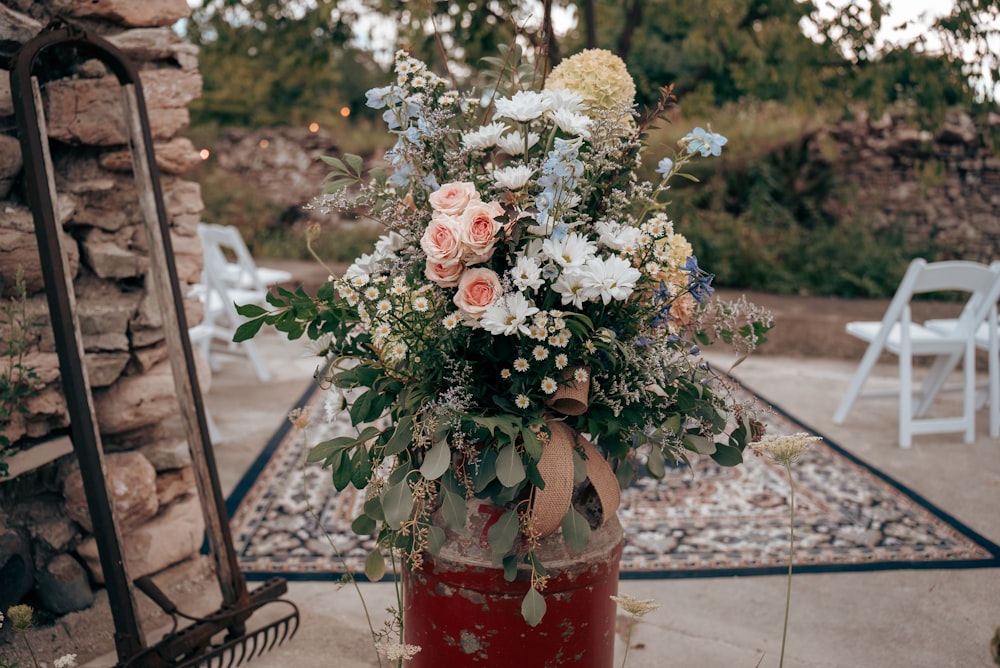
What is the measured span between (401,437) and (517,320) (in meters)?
0.34

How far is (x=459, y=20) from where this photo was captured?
5469 mm

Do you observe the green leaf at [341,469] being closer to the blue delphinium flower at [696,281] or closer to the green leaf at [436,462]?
the green leaf at [436,462]

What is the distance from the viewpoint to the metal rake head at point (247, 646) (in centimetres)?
217

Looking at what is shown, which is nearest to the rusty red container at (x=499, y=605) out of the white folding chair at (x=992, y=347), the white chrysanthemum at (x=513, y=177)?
the white chrysanthemum at (x=513, y=177)

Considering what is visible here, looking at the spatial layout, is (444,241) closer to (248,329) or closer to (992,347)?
(248,329)

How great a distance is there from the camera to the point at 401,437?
1612mm

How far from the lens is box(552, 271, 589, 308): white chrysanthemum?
1.51m

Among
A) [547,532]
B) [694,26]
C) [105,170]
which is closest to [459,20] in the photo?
→ [694,26]

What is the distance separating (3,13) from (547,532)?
188cm

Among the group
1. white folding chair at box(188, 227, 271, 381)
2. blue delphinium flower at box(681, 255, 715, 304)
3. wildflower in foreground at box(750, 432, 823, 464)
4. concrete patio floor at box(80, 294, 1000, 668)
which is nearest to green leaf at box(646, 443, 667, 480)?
wildflower in foreground at box(750, 432, 823, 464)

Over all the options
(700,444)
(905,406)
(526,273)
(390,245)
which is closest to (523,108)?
(526,273)

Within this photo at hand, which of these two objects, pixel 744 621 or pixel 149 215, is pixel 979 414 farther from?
pixel 149 215

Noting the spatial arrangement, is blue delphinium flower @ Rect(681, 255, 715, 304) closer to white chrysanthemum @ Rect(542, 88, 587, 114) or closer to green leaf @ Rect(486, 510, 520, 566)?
Result: white chrysanthemum @ Rect(542, 88, 587, 114)

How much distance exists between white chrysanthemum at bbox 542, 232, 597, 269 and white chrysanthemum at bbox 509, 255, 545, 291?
0.04 metres
